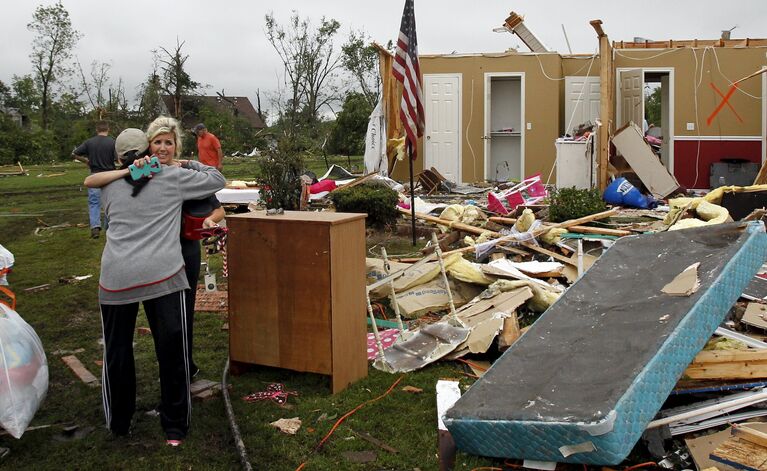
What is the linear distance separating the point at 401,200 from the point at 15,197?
1178 cm

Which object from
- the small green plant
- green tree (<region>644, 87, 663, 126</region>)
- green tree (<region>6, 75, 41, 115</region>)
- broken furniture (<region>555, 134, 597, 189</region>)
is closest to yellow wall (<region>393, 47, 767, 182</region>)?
broken furniture (<region>555, 134, 597, 189</region>)

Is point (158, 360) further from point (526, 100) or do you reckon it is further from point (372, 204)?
point (526, 100)

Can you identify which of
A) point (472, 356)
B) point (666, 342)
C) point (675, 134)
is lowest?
point (472, 356)

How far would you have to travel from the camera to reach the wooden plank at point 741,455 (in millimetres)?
3113

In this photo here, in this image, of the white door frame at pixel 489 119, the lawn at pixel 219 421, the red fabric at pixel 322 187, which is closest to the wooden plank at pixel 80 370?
the lawn at pixel 219 421

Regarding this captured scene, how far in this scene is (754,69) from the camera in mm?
16578

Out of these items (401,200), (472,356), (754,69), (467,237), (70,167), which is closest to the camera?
(472,356)

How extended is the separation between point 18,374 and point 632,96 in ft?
52.4

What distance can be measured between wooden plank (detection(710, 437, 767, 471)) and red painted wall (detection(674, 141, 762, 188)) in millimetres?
14852

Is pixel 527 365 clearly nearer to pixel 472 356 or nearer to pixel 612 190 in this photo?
pixel 472 356

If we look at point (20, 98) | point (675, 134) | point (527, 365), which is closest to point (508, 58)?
point (675, 134)

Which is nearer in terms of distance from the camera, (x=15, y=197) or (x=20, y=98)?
(x=15, y=197)

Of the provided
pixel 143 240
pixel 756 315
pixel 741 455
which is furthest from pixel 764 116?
pixel 143 240

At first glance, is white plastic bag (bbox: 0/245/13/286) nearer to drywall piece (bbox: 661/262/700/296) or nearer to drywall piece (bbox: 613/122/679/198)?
drywall piece (bbox: 661/262/700/296)
